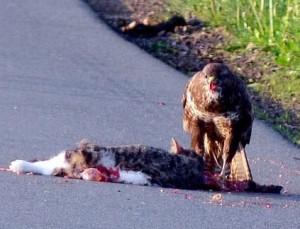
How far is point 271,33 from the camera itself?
45.5ft

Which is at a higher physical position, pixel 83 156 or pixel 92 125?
pixel 83 156

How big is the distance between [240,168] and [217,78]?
2.26 feet

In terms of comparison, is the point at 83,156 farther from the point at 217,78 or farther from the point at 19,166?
the point at 217,78

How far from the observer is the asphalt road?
7.50m

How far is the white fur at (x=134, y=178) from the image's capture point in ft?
27.1

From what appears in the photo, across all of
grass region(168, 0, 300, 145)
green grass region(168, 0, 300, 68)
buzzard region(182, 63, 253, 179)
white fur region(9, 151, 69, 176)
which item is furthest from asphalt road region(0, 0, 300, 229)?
green grass region(168, 0, 300, 68)

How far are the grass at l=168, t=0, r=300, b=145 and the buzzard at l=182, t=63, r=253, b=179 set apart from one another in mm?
1508

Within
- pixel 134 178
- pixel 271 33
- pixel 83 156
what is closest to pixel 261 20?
pixel 271 33

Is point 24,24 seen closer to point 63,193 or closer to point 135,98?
point 135,98

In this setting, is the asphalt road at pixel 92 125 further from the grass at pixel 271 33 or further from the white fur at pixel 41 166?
the grass at pixel 271 33

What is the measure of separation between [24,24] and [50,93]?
3609mm

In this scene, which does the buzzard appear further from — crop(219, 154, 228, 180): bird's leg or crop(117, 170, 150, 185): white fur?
crop(117, 170, 150, 185): white fur

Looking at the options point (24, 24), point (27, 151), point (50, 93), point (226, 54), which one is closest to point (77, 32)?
point (24, 24)

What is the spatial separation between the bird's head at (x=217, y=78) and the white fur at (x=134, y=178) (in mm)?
932
